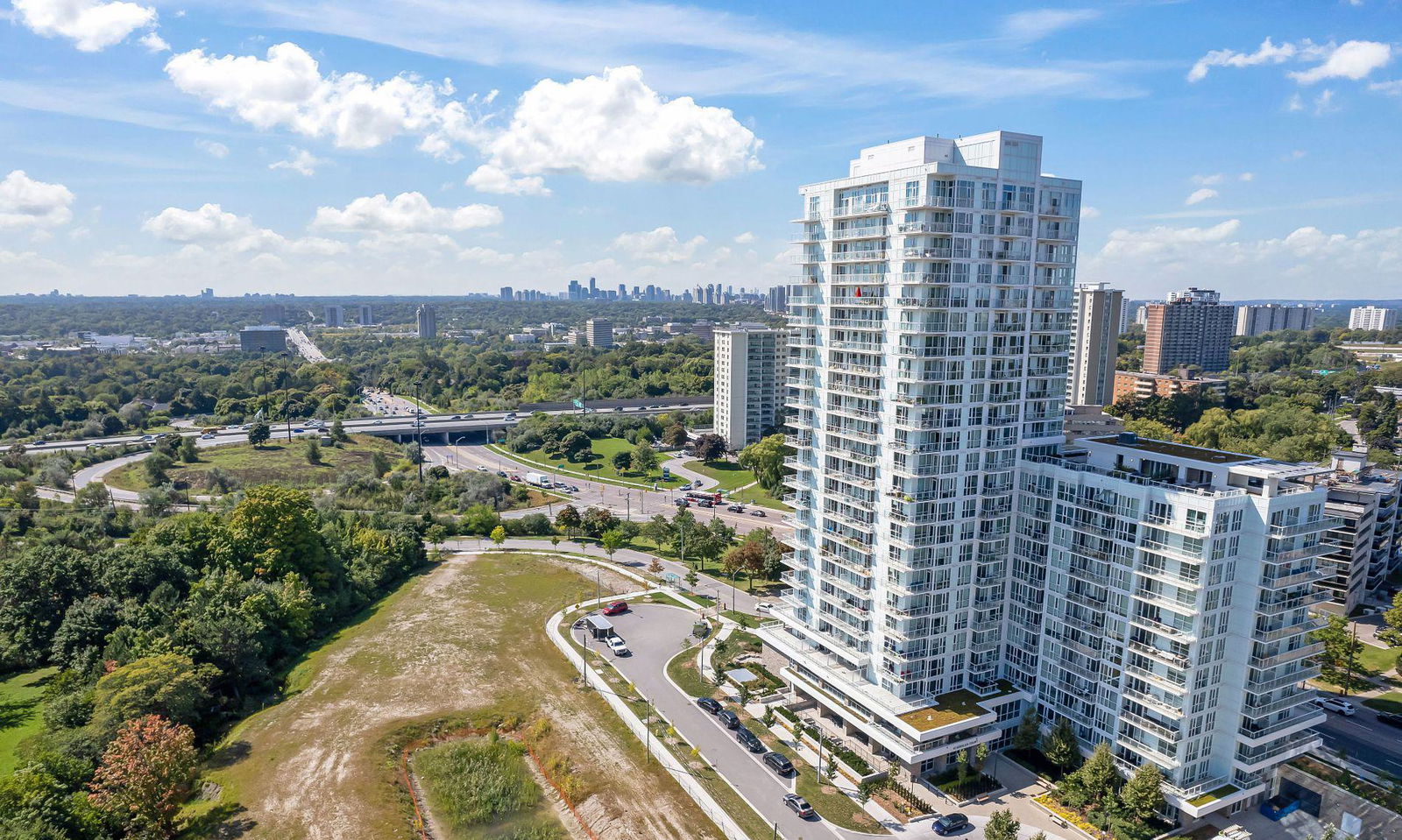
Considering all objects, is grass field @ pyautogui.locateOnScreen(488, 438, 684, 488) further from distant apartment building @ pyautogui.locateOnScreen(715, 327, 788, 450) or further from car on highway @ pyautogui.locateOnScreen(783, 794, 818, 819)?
car on highway @ pyautogui.locateOnScreen(783, 794, 818, 819)

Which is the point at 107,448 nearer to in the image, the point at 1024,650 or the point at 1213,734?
the point at 1024,650

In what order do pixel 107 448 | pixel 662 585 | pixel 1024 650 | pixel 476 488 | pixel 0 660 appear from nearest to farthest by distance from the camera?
pixel 1024 650
pixel 0 660
pixel 662 585
pixel 476 488
pixel 107 448

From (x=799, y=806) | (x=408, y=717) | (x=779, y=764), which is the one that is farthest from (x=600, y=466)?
(x=799, y=806)

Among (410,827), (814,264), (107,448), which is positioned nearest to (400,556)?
(410,827)

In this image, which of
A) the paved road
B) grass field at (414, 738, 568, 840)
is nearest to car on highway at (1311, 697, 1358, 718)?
the paved road

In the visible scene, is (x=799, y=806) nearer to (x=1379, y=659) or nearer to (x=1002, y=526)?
(x=1002, y=526)
